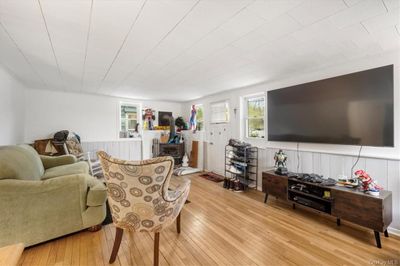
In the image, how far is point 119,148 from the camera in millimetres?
5273

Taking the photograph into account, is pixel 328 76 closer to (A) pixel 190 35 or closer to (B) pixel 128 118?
(A) pixel 190 35

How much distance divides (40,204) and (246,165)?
3.21 m

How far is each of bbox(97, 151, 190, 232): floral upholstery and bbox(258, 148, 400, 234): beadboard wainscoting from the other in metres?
2.39

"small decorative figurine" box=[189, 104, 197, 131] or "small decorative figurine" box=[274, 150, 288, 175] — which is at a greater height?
"small decorative figurine" box=[189, 104, 197, 131]

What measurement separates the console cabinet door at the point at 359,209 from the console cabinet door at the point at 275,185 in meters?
0.64

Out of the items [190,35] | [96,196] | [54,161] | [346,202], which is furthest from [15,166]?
[346,202]

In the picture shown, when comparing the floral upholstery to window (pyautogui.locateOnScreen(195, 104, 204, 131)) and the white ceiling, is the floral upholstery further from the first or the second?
window (pyautogui.locateOnScreen(195, 104, 204, 131))

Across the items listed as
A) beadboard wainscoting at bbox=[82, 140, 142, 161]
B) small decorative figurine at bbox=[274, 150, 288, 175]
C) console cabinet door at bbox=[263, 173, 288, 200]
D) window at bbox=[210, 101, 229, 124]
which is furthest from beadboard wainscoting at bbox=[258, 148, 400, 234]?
beadboard wainscoting at bbox=[82, 140, 142, 161]

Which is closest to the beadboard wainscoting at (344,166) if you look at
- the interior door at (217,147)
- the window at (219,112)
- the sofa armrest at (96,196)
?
the interior door at (217,147)

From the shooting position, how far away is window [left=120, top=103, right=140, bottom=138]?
5.46 metres

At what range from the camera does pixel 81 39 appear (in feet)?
6.33

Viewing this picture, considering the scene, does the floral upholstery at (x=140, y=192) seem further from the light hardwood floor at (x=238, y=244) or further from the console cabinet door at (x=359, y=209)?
the console cabinet door at (x=359, y=209)

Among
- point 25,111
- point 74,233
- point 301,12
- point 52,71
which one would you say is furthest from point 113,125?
point 301,12

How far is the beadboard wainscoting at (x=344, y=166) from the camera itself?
84.9 inches
